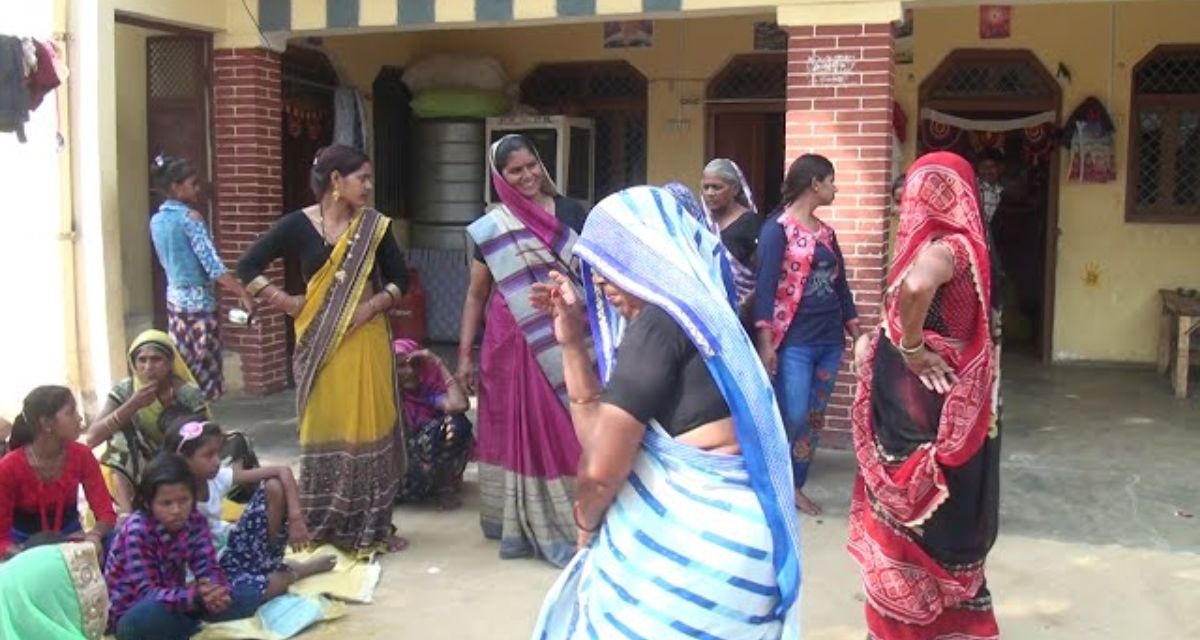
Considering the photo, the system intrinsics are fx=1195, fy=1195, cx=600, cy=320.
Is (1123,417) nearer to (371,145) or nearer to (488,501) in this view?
(488,501)

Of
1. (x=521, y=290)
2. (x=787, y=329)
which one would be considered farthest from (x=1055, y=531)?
(x=521, y=290)

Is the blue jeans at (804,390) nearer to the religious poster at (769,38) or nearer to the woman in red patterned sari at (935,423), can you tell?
the woman in red patterned sari at (935,423)

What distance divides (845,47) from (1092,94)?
3.43 meters

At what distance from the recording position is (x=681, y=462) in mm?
2268

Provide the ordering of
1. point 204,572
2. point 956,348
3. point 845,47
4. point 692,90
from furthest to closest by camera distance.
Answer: point 692,90 < point 845,47 < point 204,572 < point 956,348

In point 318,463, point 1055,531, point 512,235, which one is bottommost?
point 1055,531

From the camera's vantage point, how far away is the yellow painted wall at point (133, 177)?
7816 millimetres

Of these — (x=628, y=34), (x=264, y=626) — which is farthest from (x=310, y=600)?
(x=628, y=34)

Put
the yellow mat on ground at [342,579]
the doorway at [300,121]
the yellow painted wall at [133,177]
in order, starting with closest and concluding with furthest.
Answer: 1. the yellow mat on ground at [342,579]
2. the yellow painted wall at [133,177]
3. the doorway at [300,121]

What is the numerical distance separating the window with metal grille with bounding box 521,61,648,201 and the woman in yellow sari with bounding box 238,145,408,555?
5401 millimetres

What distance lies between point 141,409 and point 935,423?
2846mm

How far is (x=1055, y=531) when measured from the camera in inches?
198

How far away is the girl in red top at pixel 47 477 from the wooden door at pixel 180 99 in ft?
12.6

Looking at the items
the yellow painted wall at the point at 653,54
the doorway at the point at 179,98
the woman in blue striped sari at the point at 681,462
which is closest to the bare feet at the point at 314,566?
the woman in blue striped sari at the point at 681,462
